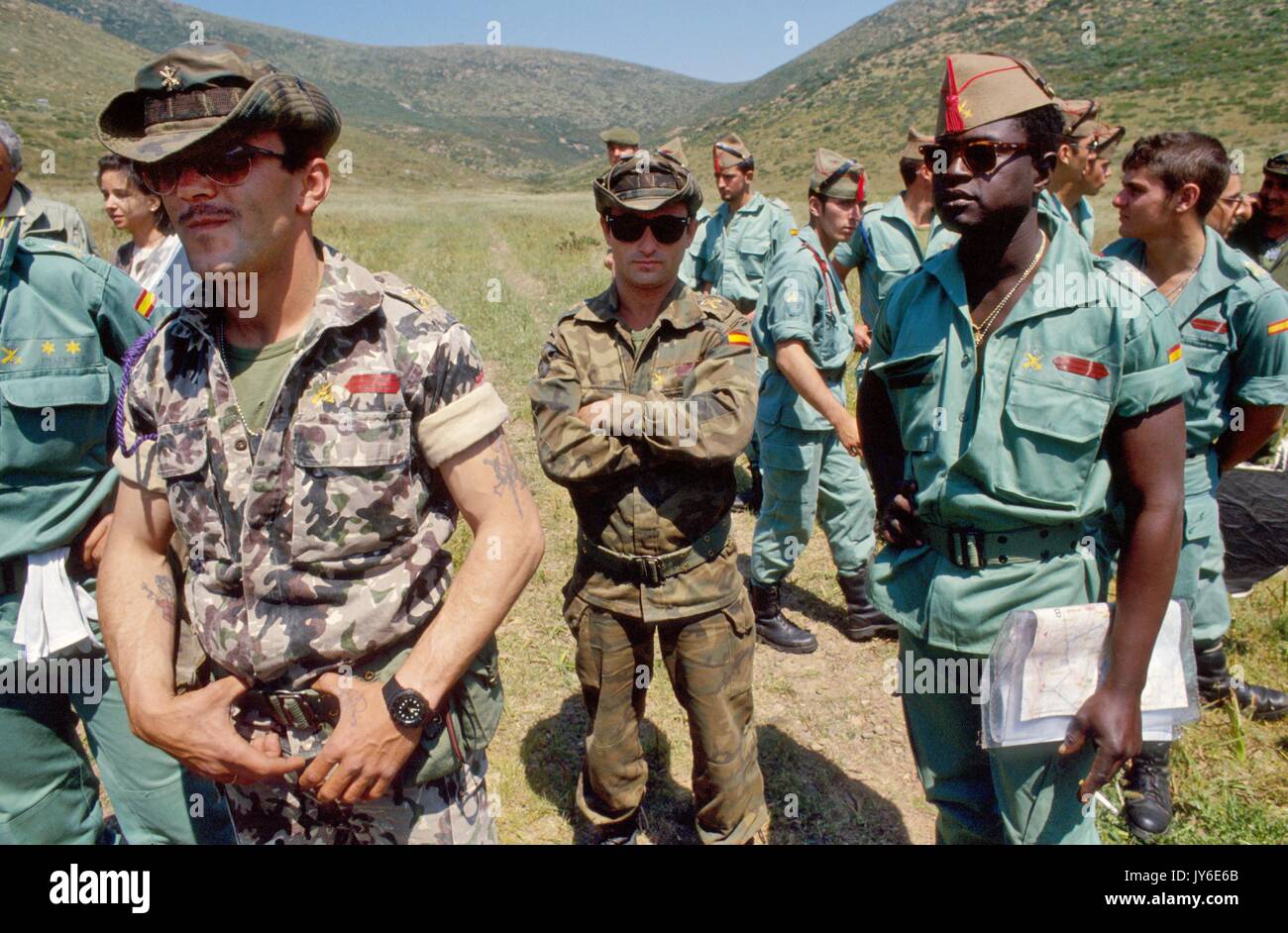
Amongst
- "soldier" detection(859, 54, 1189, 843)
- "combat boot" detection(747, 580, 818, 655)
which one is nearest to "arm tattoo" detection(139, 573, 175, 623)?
"soldier" detection(859, 54, 1189, 843)

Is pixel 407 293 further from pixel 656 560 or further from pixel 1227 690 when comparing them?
pixel 1227 690

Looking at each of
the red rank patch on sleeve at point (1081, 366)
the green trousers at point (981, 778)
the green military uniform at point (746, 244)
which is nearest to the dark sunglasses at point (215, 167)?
the red rank patch on sleeve at point (1081, 366)

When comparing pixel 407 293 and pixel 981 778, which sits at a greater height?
pixel 407 293

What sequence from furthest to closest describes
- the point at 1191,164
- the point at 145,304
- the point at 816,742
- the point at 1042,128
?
the point at 816,742 < the point at 1191,164 < the point at 145,304 < the point at 1042,128

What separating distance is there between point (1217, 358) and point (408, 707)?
3254 millimetres

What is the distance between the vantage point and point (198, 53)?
63.6 inches

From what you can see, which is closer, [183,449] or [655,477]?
[183,449]

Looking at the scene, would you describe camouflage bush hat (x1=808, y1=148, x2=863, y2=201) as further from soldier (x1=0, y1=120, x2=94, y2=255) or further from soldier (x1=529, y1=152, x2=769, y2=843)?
soldier (x1=0, y1=120, x2=94, y2=255)

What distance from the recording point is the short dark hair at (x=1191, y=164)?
3092 millimetres

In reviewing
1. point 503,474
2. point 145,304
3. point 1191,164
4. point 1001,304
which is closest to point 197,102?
point 503,474

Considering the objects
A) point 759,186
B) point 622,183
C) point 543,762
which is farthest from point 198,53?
point 759,186

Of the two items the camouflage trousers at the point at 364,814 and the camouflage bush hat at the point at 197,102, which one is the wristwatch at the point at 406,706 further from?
the camouflage bush hat at the point at 197,102

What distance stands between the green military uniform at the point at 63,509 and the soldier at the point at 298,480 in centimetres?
79

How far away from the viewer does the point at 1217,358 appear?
3.13m
